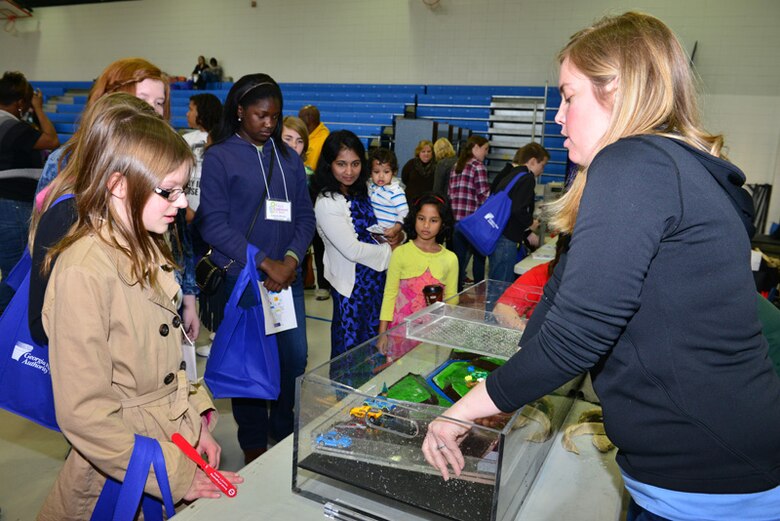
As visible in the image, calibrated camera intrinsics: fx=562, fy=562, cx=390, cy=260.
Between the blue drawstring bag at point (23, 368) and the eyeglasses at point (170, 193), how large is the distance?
315 mm

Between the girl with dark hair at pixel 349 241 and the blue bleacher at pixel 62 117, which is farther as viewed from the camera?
the blue bleacher at pixel 62 117

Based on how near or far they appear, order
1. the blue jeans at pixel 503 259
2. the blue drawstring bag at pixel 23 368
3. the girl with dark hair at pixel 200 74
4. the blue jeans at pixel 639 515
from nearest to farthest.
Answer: the blue jeans at pixel 639 515
the blue drawstring bag at pixel 23 368
the blue jeans at pixel 503 259
the girl with dark hair at pixel 200 74

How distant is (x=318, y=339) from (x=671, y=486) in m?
3.26

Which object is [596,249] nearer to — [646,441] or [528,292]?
[646,441]

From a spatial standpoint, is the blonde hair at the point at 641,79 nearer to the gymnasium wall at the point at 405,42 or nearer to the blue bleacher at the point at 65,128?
the gymnasium wall at the point at 405,42

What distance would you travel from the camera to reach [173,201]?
49.0 inches

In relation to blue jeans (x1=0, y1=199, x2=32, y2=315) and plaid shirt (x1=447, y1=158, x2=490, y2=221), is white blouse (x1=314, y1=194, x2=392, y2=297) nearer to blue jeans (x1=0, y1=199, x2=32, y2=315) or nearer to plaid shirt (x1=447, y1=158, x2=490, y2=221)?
blue jeans (x1=0, y1=199, x2=32, y2=315)

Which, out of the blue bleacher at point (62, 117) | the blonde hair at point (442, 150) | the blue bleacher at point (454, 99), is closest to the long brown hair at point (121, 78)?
the blonde hair at point (442, 150)

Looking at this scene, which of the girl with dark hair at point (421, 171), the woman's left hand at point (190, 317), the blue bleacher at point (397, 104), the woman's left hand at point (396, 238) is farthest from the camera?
the blue bleacher at point (397, 104)

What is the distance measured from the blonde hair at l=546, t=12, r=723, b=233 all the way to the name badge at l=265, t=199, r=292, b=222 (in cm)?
160

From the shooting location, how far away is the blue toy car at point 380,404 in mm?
1138

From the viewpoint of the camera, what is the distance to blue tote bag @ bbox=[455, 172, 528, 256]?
13.9ft

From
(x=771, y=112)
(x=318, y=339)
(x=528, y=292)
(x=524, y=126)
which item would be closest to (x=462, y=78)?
(x=524, y=126)

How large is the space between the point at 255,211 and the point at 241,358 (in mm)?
682
